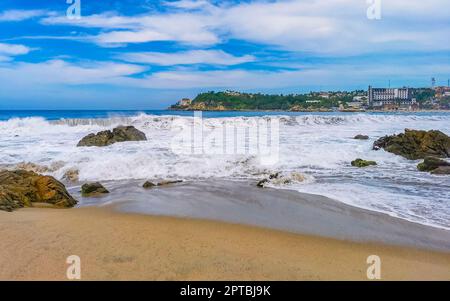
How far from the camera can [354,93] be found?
13475 centimetres

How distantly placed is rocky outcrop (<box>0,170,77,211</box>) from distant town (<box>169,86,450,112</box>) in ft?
342

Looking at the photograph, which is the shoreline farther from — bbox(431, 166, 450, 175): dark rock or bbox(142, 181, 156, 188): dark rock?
bbox(431, 166, 450, 175): dark rock

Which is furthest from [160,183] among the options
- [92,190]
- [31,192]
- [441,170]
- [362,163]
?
[441,170]

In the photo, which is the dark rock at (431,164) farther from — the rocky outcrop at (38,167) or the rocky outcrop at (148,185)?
the rocky outcrop at (38,167)

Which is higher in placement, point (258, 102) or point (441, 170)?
point (258, 102)

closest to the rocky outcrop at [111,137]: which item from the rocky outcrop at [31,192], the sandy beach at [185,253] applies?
the rocky outcrop at [31,192]

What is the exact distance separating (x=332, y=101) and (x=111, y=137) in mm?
107094

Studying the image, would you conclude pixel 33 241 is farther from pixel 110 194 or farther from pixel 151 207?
pixel 110 194

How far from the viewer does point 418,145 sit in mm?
13047

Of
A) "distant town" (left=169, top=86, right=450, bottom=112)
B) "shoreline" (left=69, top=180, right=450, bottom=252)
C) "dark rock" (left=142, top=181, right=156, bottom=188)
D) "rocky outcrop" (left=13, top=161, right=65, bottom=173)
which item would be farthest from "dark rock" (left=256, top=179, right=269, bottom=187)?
"distant town" (left=169, top=86, right=450, bottom=112)

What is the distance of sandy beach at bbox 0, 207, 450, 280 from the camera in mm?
3592

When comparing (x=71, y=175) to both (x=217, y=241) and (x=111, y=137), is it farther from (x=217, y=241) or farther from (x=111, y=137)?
(x=111, y=137)

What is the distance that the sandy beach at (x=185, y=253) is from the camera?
3.59 metres
